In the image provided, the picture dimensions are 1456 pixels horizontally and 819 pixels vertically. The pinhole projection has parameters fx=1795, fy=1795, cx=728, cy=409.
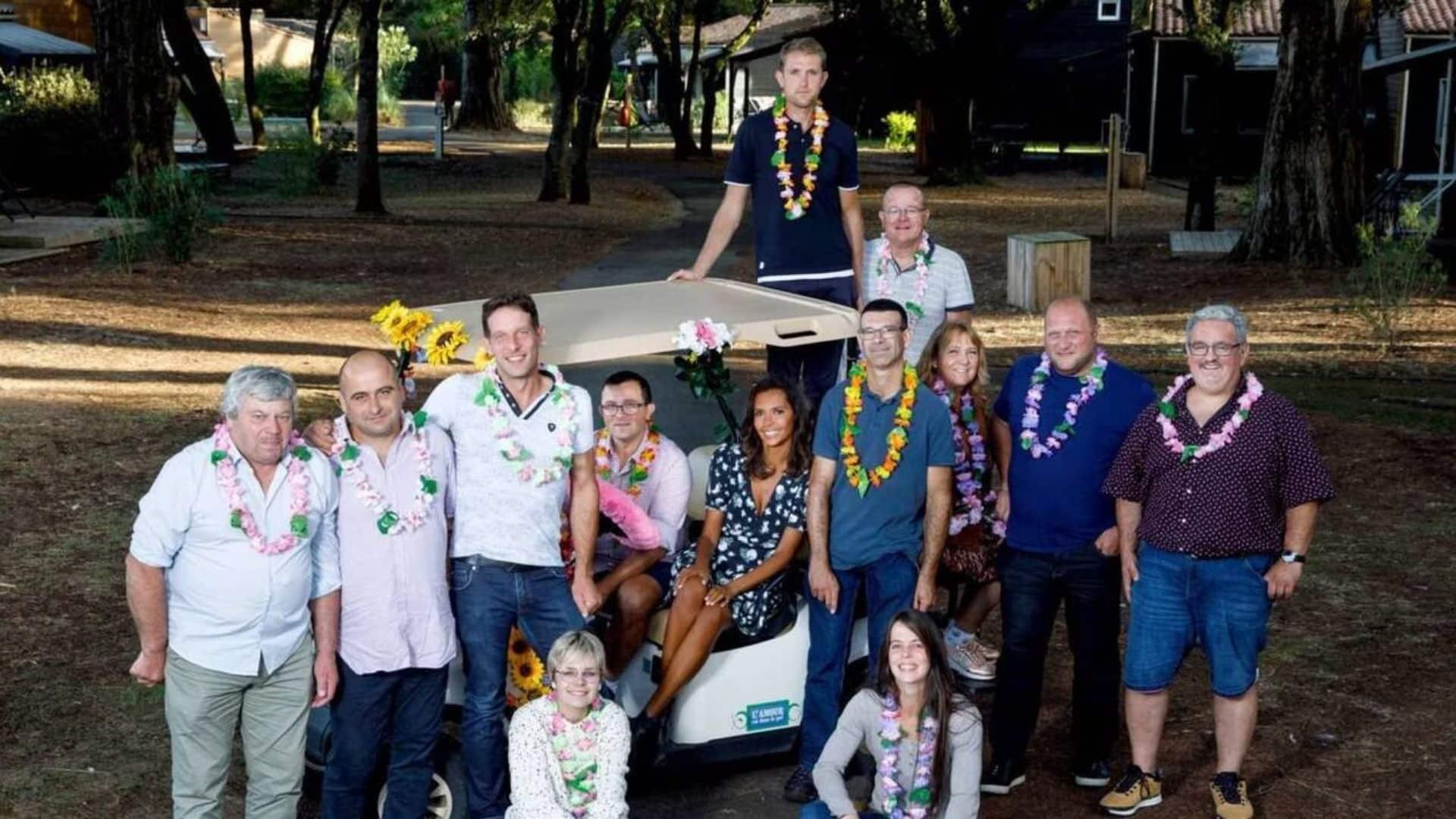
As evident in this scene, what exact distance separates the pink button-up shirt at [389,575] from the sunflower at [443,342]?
1.63 ft

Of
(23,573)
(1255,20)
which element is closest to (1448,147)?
(1255,20)

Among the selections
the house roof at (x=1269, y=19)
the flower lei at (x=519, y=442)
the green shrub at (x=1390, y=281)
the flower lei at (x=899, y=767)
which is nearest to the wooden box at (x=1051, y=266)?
the green shrub at (x=1390, y=281)

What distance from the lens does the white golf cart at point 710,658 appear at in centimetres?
603

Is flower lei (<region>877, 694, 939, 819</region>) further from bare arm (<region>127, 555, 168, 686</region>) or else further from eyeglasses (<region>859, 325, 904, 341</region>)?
bare arm (<region>127, 555, 168, 686</region>)

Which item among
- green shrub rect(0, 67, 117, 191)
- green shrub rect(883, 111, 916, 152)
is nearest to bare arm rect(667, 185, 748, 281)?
green shrub rect(0, 67, 117, 191)

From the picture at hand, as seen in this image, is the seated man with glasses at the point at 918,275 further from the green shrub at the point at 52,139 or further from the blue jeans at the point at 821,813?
the green shrub at the point at 52,139

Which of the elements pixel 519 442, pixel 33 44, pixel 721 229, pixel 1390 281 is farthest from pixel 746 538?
pixel 33 44

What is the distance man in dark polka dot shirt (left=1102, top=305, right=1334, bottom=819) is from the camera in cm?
572

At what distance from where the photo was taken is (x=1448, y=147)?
30.8 metres

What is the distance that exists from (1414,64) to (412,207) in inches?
647

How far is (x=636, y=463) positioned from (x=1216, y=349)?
2.01 metres

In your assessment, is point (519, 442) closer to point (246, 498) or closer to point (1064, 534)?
point (246, 498)

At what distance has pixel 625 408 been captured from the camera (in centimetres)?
627

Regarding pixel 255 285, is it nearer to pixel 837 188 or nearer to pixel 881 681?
pixel 837 188
